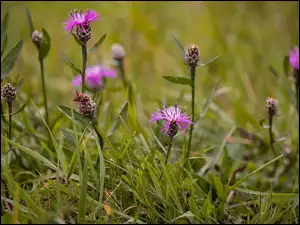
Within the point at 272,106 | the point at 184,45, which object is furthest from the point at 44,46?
the point at 184,45

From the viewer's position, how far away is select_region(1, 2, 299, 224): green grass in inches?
36.2

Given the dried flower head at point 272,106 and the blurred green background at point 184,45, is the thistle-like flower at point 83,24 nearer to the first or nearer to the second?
the dried flower head at point 272,106

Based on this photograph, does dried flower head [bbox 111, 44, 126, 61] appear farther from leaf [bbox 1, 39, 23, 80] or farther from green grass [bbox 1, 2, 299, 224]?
leaf [bbox 1, 39, 23, 80]

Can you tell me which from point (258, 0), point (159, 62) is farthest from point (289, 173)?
point (258, 0)

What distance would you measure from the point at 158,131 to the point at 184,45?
133 cm

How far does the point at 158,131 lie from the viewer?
995 millimetres

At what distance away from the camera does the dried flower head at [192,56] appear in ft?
3.35

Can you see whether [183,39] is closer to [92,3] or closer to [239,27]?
[239,27]

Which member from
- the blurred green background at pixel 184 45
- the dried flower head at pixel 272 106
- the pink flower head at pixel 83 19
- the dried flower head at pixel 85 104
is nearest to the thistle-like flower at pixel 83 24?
the pink flower head at pixel 83 19

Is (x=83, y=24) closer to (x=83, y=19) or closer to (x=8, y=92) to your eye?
(x=83, y=19)

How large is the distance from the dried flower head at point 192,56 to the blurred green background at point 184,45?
530 mm

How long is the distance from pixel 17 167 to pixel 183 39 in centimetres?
137

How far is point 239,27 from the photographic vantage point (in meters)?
2.30

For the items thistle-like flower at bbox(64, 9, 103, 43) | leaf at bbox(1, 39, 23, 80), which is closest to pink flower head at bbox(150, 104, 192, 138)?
thistle-like flower at bbox(64, 9, 103, 43)
